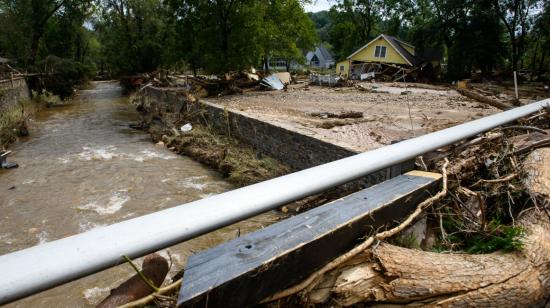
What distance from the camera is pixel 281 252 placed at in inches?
47.9

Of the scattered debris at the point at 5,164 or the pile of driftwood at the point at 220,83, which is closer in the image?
the scattered debris at the point at 5,164

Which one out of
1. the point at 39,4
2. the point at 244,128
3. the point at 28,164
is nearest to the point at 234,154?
the point at 244,128

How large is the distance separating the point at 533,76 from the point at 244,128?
96.9 feet

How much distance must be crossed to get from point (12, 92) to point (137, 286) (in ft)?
63.2

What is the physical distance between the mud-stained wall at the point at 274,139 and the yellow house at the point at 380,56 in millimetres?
20525

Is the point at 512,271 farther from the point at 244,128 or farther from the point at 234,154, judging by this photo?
the point at 244,128

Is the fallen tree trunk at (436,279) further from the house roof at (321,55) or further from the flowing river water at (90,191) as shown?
the house roof at (321,55)

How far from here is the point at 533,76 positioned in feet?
91.4

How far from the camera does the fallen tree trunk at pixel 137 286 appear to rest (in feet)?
4.69

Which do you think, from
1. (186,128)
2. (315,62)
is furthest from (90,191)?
(315,62)

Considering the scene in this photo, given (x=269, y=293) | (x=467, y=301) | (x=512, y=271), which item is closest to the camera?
(x=269, y=293)

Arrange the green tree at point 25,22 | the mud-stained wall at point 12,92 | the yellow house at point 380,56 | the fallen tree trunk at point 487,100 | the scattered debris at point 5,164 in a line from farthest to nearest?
the yellow house at point 380,56 → the green tree at point 25,22 → the mud-stained wall at point 12,92 → the fallen tree trunk at point 487,100 → the scattered debris at point 5,164

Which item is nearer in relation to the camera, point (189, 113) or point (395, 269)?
point (395, 269)

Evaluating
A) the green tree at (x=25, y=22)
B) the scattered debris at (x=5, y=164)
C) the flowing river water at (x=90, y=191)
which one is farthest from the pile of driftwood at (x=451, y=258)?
the green tree at (x=25, y=22)
